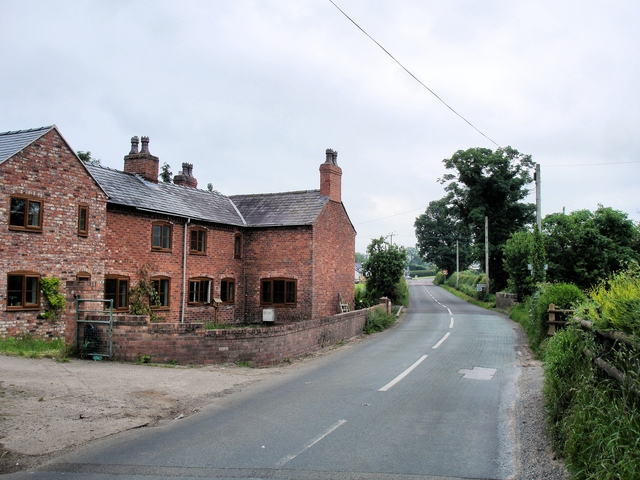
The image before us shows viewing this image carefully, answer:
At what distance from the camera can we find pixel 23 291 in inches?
701

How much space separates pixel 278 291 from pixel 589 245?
18.5 metres

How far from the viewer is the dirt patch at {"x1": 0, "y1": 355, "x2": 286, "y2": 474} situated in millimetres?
7480

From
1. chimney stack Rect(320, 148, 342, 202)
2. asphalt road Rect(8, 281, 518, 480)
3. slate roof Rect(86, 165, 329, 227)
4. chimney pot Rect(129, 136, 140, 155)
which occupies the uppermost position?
chimney pot Rect(129, 136, 140, 155)

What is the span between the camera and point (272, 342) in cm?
1550

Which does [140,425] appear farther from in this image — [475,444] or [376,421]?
[475,444]

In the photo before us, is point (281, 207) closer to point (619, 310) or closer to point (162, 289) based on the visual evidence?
point (162, 289)

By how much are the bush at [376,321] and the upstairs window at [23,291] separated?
46.0ft

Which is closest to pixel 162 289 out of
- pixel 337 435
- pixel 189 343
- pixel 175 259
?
pixel 175 259

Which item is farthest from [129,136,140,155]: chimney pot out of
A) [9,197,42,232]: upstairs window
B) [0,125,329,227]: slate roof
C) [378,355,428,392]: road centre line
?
[378,355,428,392]: road centre line

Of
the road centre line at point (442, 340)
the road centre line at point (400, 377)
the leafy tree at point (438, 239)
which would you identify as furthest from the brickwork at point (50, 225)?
the leafy tree at point (438, 239)

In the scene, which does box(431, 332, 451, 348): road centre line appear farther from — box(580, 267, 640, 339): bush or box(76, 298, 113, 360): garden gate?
box(580, 267, 640, 339): bush

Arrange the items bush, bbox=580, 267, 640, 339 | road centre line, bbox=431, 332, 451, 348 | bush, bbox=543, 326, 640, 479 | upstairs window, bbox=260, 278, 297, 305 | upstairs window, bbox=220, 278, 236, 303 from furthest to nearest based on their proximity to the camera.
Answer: upstairs window, bbox=260, 278, 297, 305 < upstairs window, bbox=220, 278, 236, 303 < road centre line, bbox=431, 332, 451, 348 < bush, bbox=580, 267, 640, 339 < bush, bbox=543, 326, 640, 479

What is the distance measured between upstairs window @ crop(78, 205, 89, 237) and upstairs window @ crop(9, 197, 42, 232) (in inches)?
64.2

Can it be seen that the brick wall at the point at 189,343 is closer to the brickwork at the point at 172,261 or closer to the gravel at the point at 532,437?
the brickwork at the point at 172,261
